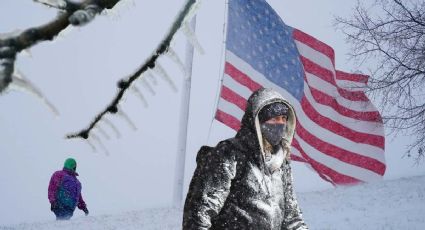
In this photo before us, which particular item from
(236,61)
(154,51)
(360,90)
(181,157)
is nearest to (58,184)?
(181,157)

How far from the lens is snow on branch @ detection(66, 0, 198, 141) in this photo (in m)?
1.13

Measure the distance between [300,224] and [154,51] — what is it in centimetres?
211

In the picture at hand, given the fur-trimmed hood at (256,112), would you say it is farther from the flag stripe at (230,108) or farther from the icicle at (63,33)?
the flag stripe at (230,108)

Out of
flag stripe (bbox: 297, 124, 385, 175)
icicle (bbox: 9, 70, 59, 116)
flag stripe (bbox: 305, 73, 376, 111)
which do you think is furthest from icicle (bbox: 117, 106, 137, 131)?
flag stripe (bbox: 305, 73, 376, 111)

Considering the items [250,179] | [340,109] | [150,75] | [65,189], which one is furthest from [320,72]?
[150,75]

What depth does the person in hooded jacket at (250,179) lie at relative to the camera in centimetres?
264

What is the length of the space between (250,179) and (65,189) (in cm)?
544

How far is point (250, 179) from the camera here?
2807 millimetres

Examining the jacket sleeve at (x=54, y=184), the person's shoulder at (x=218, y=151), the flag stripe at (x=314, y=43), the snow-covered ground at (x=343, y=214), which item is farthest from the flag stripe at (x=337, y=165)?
the person's shoulder at (x=218, y=151)

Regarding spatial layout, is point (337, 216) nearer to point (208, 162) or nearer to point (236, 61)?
point (236, 61)

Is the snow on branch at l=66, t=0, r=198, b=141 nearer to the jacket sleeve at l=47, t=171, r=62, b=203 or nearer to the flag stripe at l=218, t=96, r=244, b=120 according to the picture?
the flag stripe at l=218, t=96, r=244, b=120

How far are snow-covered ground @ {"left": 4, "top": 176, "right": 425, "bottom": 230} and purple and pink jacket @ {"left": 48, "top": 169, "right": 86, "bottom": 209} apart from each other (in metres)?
1.58

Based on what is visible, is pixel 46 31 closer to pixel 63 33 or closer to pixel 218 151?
pixel 63 33

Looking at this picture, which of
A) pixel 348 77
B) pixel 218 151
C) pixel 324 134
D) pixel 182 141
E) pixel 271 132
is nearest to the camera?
pixel 218 151
